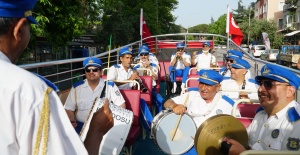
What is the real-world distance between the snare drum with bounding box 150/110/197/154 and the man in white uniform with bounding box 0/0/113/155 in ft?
8.48

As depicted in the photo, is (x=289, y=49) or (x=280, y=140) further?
(x=289, y=49)

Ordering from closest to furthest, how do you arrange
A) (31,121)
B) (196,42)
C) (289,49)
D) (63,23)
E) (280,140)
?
1. (31,121)
2. (280,140)
3. (63,23)
4. (196,42)
5. (289,49)

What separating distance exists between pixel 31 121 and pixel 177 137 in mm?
2761

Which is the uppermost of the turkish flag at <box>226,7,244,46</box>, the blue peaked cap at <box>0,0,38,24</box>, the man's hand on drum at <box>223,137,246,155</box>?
the turkish flag at <box>226,7,244,46</box>

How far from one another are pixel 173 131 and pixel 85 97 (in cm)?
116

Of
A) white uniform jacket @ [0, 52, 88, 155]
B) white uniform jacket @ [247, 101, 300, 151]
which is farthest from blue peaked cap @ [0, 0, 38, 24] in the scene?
white uniform jacket @ [247, 101, 300, 151]

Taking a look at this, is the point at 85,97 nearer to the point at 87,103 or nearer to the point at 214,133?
the point at 87,103

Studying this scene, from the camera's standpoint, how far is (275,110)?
2539 mm

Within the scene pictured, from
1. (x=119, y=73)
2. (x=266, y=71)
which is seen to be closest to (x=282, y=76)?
(x=266, y=71)

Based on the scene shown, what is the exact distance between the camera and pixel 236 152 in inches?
73.0

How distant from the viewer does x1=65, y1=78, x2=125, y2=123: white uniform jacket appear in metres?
4.01

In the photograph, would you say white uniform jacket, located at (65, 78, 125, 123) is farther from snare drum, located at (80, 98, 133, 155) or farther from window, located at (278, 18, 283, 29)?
window, located at (278, 18, 283, 29)

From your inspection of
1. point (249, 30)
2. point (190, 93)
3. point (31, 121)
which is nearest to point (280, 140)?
point (190, 93)

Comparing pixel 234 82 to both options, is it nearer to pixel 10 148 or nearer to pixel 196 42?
pixel 10 148
